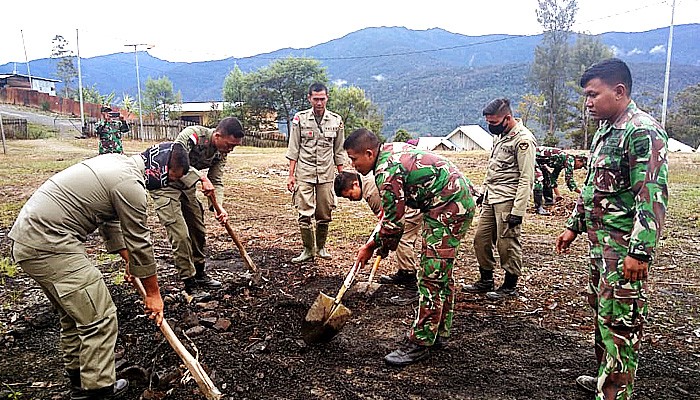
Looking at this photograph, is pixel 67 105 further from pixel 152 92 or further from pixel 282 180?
pixel 282 180

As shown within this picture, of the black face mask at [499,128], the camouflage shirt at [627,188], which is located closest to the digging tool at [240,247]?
the black face mask at [499,128]

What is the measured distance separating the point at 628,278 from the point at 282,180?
12344mm

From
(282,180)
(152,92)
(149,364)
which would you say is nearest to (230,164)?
(282,180)

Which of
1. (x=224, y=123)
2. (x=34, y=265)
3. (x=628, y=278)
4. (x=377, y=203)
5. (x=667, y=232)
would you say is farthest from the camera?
(x=667, y=232)

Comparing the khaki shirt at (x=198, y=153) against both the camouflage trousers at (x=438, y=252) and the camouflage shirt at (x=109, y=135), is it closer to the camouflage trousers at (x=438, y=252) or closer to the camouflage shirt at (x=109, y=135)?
the camouflage trousers at (x=438, y=252)

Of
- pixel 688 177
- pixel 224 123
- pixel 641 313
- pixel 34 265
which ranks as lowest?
pixel 688 177

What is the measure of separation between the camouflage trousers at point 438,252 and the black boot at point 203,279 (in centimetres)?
240

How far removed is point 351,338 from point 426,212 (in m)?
1.22

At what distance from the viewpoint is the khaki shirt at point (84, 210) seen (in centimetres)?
280

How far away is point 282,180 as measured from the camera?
14.3m

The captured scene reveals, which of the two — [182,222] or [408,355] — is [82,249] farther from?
[408,355]

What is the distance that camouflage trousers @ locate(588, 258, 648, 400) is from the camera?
8.48ft

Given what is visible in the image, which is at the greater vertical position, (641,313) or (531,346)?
(641,313)

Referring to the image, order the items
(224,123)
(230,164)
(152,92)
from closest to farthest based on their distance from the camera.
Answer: (224,123) < (230,164) < (152,92)
